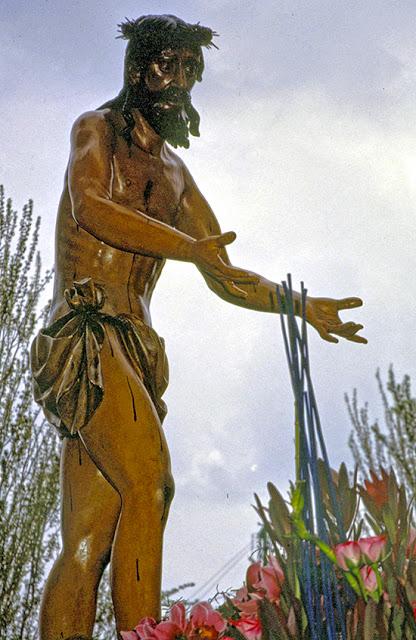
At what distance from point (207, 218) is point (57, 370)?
911 millimetres

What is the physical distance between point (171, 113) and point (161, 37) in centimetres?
25

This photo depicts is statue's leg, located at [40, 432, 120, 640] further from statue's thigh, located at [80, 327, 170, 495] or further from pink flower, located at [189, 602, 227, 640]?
pink flower, located at [189, 602, 227, 640]

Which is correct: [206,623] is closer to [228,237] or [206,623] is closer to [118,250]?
[228,237]

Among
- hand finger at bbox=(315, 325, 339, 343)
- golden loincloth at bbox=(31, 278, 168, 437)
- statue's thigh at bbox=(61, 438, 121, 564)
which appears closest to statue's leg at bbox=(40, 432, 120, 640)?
statue's thigh at bbox=(61, 438, 121, 564)

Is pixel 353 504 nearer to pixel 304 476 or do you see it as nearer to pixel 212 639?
pixel 304 476

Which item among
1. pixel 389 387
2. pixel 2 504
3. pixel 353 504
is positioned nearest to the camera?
pixel 353 504

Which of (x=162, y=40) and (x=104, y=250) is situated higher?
(x=162, y=40)

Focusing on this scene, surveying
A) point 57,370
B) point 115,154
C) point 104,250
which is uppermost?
point 115,154

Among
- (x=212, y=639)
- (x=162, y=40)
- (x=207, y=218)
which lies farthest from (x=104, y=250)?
(x=212, y=639)

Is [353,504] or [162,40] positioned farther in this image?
[162,40]

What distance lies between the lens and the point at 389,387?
28.7 feet

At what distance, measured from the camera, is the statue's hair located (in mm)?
2674

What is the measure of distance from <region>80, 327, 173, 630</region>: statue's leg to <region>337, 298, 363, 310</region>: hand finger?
0.74 metres

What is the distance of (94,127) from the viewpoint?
2652mm
